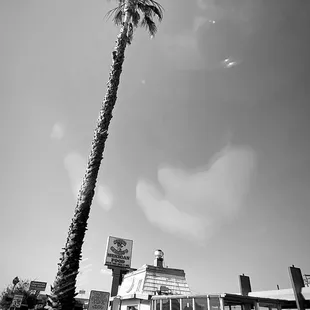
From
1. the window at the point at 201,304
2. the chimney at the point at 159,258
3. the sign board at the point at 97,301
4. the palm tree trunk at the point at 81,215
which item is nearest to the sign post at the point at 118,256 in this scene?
the chimney at the point at 159,258

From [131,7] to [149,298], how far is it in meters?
20.1

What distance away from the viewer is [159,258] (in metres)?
23.7

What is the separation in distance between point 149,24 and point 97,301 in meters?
16.6

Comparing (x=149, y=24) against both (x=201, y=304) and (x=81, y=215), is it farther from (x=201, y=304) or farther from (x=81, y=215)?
(x=201, y=304)

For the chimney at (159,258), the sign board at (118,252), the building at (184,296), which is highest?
the sign board at (118,252)

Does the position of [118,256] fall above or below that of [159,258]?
above

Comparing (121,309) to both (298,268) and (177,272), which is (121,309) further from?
(298,268)

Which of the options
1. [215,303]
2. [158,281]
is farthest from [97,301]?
[158,281]

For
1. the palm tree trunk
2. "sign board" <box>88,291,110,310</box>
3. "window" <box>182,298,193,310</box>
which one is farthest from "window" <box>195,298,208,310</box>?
the palm tree trunk

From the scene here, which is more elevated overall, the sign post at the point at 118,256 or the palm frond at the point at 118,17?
the palm frond at the point at 118,17

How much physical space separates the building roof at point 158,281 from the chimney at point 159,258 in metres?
1.62

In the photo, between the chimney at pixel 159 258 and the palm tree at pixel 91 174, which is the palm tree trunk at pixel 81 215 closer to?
the palm tree at pixel 91 174

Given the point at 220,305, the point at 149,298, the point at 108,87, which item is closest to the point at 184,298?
the point at 220,305

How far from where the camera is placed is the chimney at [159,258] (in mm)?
23220
